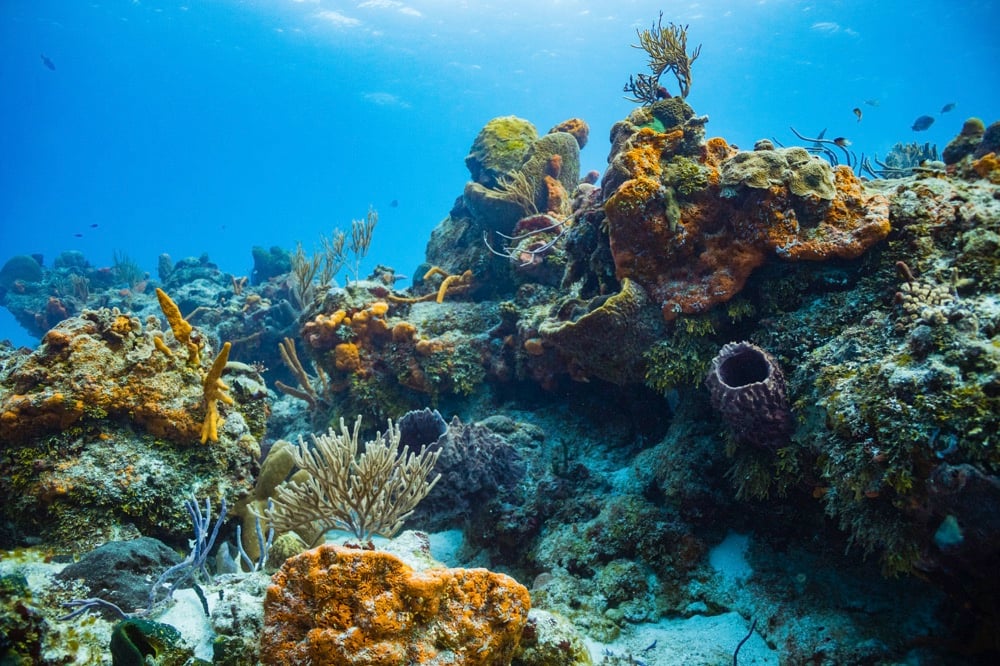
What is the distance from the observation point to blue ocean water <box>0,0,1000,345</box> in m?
49.4

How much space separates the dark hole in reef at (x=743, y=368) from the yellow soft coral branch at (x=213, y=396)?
13.3 feet

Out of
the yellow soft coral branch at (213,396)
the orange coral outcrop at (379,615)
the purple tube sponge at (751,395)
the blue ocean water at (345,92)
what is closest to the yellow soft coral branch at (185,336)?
the yellow soft coral branch at (213,396)

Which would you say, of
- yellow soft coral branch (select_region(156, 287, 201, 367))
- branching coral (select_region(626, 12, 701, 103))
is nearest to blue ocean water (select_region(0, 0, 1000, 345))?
branching coral (select_region(626, 12, 701, 103))

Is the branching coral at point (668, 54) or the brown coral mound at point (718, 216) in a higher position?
the branching coral at point (668, 54)

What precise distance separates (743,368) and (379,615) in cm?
313

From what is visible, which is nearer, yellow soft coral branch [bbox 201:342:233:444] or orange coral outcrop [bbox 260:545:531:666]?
orange coral outcrop [bbox 260:545:531:666]

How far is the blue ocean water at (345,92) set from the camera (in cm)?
4941

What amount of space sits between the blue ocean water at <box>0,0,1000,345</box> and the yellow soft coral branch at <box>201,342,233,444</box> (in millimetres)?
20269

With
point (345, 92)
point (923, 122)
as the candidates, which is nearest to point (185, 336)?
point (923, 122)

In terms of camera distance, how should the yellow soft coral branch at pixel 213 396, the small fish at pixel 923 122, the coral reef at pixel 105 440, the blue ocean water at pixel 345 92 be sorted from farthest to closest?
1. the blue ocean water at pixel 345 92
2. the small fish at pixel 923 122
3. the yellow soft coral branch at pixel 213 396
4. the coral reef at pixel 105 440

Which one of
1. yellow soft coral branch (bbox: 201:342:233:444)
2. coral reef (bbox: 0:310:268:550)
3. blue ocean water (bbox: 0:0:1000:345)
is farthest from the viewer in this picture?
blue ocean water (bbox: 0:0:1000:345)

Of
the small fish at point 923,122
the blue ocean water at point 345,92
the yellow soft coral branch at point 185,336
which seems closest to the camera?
the yellow soft coral branch at point 185,336

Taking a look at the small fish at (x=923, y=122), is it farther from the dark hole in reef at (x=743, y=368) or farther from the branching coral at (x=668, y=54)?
the dark hole in reef at (x=743, y=368)

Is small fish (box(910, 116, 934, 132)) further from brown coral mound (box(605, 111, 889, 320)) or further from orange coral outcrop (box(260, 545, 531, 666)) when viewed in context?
orange coral outcrop (box(260, 545, 531, 666))
